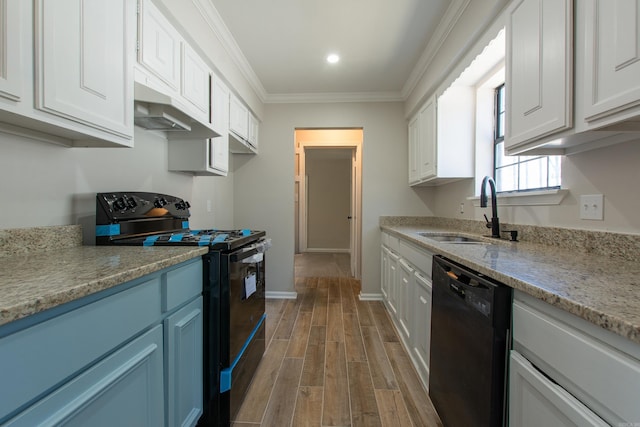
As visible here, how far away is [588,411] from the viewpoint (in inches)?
24.1

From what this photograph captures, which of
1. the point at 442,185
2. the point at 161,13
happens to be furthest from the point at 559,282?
the point at 442,185

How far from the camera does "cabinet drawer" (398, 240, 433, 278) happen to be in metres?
1.67

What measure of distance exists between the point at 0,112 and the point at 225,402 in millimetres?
1450

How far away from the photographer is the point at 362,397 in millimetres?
1642

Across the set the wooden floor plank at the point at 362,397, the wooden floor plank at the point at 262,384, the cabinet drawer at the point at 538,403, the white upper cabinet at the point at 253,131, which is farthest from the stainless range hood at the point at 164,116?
the wooden floor plank at the point at 362,397

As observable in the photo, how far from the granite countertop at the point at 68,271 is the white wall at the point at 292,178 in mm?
2178

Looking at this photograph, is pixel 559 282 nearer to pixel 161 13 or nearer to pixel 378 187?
pixel 161 13

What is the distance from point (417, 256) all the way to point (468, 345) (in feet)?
2.73

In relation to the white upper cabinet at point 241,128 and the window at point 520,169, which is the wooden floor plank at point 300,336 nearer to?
the white upper cabinet at point 241,128

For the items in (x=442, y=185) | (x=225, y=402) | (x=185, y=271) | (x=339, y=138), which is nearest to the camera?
(x=185, y=271)

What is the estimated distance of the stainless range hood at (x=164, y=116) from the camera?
1324 mm

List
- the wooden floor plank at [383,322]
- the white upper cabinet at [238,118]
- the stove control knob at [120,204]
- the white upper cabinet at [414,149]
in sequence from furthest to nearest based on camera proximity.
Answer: the white upper cabinet at [414,149] → the white upper cabinet at [238,118] → the wooden floor plank at [383,322] → the stove control knob at [120,204]

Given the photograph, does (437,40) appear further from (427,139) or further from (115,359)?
(115,359)

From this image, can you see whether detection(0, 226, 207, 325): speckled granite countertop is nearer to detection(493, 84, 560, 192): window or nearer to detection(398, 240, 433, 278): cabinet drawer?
detection(398, 240, 433, 278): cabinet drawer
